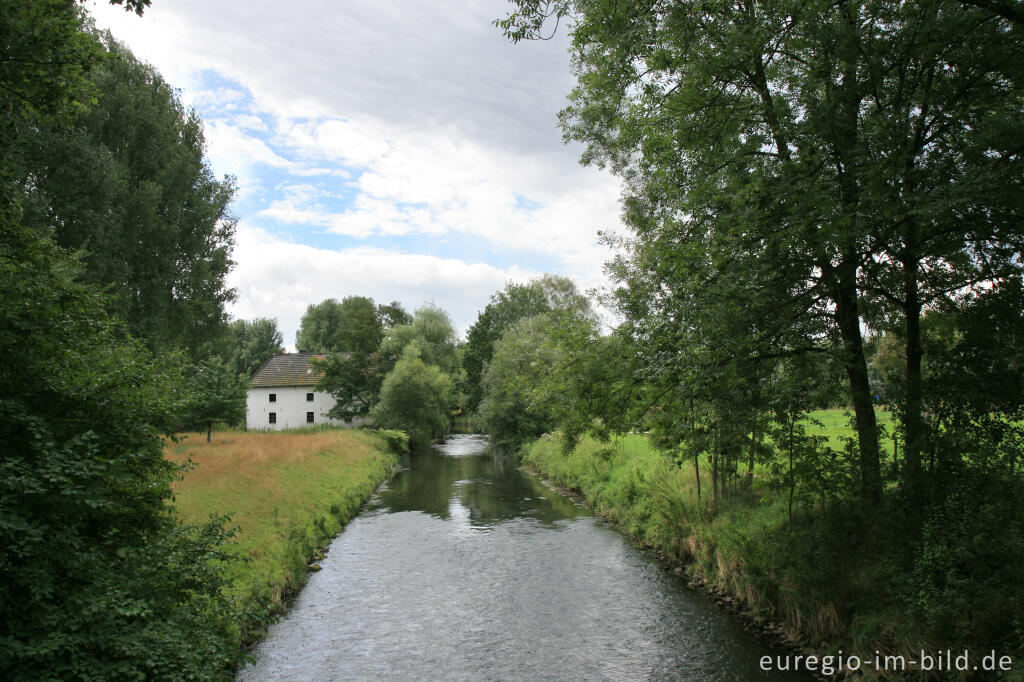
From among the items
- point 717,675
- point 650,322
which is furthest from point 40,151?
point 717,675

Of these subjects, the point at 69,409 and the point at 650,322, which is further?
the point at 650,322

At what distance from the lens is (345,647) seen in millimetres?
8977

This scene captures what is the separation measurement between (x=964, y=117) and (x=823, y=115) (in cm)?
160

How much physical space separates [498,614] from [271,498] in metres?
8.22

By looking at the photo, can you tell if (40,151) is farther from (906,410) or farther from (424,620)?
(906,410)

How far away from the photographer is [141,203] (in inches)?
858

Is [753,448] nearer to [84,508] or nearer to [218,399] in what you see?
[84,508]

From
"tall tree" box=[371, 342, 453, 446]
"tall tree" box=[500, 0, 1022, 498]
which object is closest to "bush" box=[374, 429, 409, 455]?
"tall tree" box=[371, 342, 453, 446]

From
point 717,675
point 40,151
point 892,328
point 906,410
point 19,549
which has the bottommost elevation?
point 717,675

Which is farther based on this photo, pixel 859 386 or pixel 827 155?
pixel 859 386

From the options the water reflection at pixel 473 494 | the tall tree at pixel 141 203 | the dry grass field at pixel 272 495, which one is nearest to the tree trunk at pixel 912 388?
the dry grass field at pixel 272 495

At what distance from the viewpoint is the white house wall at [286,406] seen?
159 ft

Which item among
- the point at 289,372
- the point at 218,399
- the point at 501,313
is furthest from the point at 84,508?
the point at 501,313

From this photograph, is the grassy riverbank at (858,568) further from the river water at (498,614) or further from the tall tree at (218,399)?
the tall tree at (218,399)
